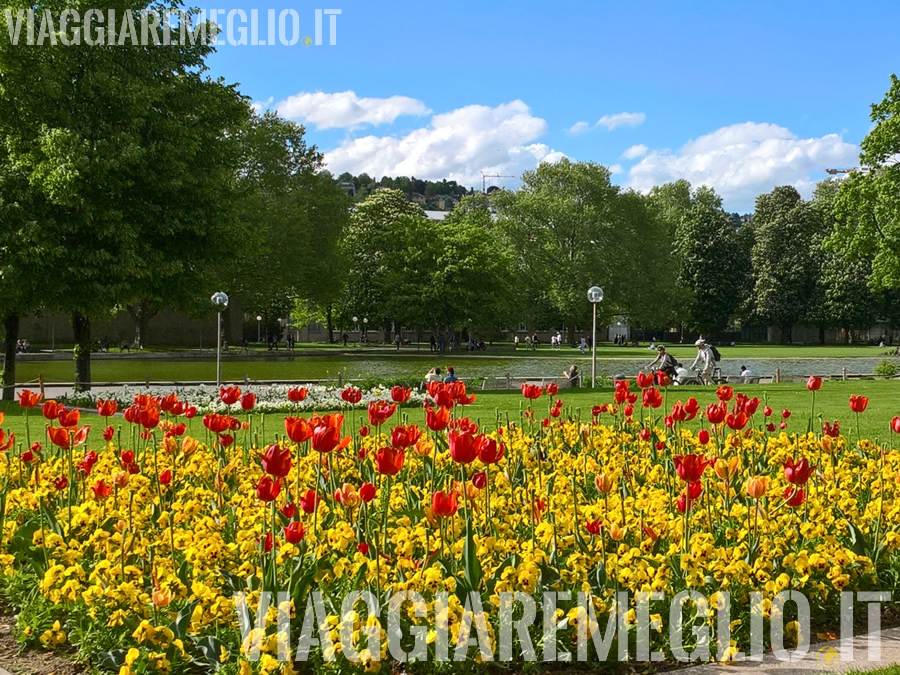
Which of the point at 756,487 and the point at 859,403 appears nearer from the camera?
the point at 756,487

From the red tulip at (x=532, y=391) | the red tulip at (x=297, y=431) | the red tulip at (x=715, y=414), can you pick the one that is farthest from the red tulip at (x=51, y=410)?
the red tulip at (x=715, y=414)

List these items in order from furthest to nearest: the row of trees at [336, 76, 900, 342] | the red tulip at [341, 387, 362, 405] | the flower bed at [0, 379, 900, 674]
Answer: the row of trees at [336, 76, 900, 342], the red tulip at [341, 387, 362, 405], the flower bed at [0, 379, 900, 674]

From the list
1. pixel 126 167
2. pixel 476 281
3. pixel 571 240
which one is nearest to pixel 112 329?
pixel 476 281

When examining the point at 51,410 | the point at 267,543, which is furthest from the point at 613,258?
the point at 267,543

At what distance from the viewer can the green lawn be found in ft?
47.2

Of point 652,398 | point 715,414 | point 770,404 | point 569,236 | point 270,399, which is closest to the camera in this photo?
point 715,414

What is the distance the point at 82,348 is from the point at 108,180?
4.79 m

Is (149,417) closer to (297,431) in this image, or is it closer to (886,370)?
(297,431)

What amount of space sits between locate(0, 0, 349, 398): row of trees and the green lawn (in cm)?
330

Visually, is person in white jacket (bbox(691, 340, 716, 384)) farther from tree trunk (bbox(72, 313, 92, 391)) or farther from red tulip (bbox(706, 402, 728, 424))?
red tulip (bbox(706, 402, 728, 424))

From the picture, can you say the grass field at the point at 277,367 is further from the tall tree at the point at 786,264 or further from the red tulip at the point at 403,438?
the tall tree at the point at 786,264

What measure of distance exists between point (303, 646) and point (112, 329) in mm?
65457

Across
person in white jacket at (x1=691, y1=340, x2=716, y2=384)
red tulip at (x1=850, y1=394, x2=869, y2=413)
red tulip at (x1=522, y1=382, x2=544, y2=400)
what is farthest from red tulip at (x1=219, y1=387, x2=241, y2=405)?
person in white jacket at (x1=691, y1=340, x2=716, y2=384)

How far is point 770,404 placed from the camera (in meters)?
18.9
